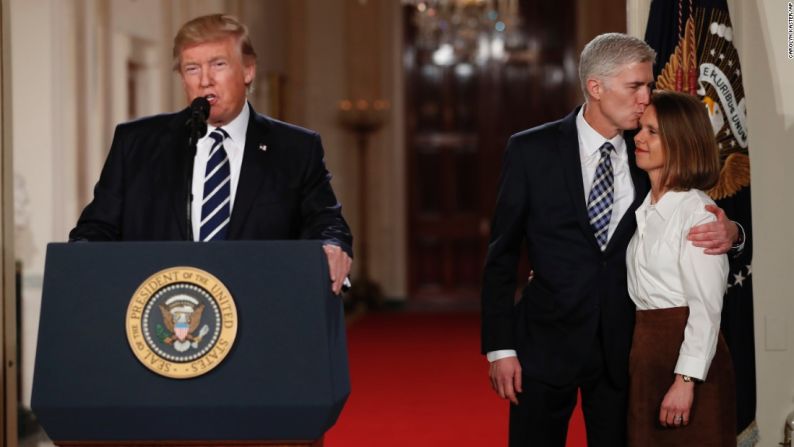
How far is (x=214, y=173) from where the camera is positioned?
2.97 meters

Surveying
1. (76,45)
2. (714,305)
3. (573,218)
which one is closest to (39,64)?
(76,45)

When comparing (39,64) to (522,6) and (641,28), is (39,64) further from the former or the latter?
(522,6)

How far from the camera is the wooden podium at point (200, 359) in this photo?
2.40m

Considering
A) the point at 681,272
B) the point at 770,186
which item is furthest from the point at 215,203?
the point at 770,186

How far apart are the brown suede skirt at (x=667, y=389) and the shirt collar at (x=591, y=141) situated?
49cm

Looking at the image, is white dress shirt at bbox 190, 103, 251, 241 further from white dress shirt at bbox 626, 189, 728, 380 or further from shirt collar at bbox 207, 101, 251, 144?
white dress shirt at bbox 626, 189, 728, 380

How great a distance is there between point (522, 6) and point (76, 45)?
7848 mm

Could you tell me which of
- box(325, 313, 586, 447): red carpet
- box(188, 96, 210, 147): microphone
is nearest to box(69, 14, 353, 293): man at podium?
box(188, 96, 210, 147): microphone

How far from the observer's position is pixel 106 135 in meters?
7.76

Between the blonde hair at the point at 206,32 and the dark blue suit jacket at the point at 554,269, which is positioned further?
the dark blue suit jacket at the point at 554,269

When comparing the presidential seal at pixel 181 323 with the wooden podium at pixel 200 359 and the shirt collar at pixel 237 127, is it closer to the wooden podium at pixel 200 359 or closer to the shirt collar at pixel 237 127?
the wooden podium at pixel 200 359

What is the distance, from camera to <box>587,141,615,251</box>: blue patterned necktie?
320cm

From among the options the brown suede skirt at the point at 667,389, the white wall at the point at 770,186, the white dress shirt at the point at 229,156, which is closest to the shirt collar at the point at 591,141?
the brown suede skirt at the point at 667,389

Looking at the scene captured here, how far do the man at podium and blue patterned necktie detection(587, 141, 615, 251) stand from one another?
723 millimetres
